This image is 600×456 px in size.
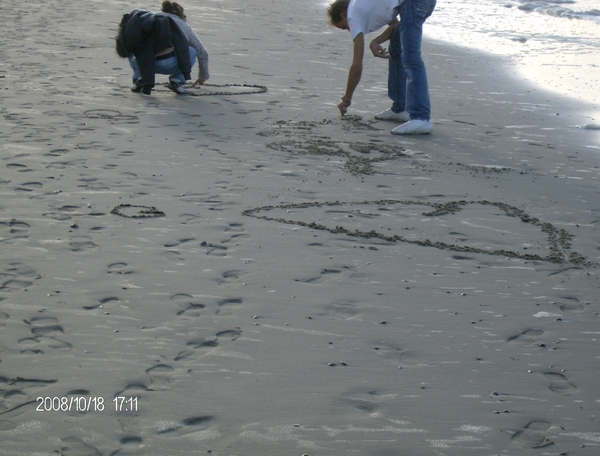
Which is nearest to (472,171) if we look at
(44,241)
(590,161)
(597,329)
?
(590,161)

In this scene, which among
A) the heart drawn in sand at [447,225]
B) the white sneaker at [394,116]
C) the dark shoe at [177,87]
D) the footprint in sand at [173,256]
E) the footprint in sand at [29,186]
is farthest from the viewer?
the dark shoe at [177,87]

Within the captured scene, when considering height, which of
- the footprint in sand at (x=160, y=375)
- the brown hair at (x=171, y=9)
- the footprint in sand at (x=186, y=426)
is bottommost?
the footprint in sand at (x=186, y=426)

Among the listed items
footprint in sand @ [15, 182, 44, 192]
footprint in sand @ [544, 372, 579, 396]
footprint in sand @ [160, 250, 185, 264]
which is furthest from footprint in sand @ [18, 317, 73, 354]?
footprint in sand @ [544, 372, 579, 396]

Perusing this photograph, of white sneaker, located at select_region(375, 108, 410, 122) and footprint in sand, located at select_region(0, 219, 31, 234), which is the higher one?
white sneaker, located at select_region(375, 108, 410, 122)

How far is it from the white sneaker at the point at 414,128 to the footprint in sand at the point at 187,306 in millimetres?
3246

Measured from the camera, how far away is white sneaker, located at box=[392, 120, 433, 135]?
231 inches

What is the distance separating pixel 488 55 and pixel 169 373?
8704 mm

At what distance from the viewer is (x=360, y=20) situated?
5.84m

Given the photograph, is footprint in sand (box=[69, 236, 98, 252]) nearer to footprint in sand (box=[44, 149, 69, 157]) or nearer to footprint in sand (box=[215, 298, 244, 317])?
footprint in sand (box=[215, 298, 244, 317])

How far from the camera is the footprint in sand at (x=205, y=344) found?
263 centimetres

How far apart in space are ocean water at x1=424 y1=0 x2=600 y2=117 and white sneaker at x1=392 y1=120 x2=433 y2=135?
1.79 m

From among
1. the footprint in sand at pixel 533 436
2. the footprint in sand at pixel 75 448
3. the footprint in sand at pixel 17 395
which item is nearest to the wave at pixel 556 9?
the footprint in sand at pixel 533 436

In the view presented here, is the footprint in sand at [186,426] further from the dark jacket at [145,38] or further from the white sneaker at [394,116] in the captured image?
the dark jacket at [145,38]

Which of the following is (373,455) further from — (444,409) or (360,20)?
(360,20)
